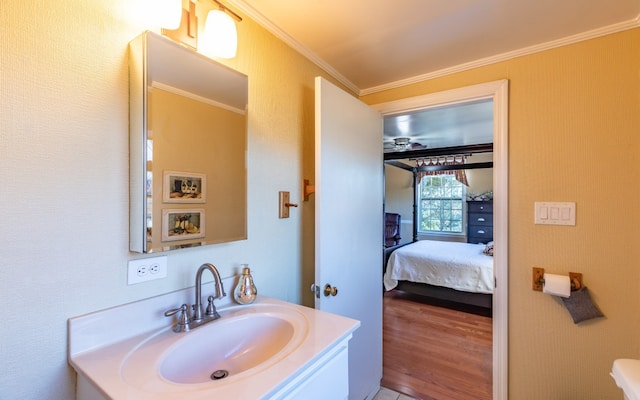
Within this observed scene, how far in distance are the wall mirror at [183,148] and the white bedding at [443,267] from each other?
309 centimetres

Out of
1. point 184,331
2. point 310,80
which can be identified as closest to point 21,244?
point 184,331

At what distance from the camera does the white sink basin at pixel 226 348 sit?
888 millimetres

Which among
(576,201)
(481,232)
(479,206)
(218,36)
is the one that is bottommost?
(481,232)

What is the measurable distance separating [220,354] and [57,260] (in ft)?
1.86

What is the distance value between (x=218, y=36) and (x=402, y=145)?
327cm

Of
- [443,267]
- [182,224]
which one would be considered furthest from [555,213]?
[443,267]

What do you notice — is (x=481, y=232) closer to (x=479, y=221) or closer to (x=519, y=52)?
(x=479, y=221)

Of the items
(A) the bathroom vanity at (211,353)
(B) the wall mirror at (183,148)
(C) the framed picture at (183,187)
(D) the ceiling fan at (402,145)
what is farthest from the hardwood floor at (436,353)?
(D) the ceiling fan at (402,145)

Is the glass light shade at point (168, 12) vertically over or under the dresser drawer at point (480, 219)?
over

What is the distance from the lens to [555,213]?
150 centimetres

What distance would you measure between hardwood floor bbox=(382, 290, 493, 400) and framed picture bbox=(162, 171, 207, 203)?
6.39 ft

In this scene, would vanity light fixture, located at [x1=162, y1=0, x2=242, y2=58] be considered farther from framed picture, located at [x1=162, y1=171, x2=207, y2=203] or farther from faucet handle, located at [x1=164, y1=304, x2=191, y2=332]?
faucet handle, located at [x1=164, y1=304, x2=191, y2=332]

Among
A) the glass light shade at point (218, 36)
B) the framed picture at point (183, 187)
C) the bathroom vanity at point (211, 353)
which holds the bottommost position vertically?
the bathroom vanity at point (211, 353)

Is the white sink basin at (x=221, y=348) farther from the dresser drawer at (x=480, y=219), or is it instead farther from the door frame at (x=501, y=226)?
the dresser drawer at (x=480, y=219)
